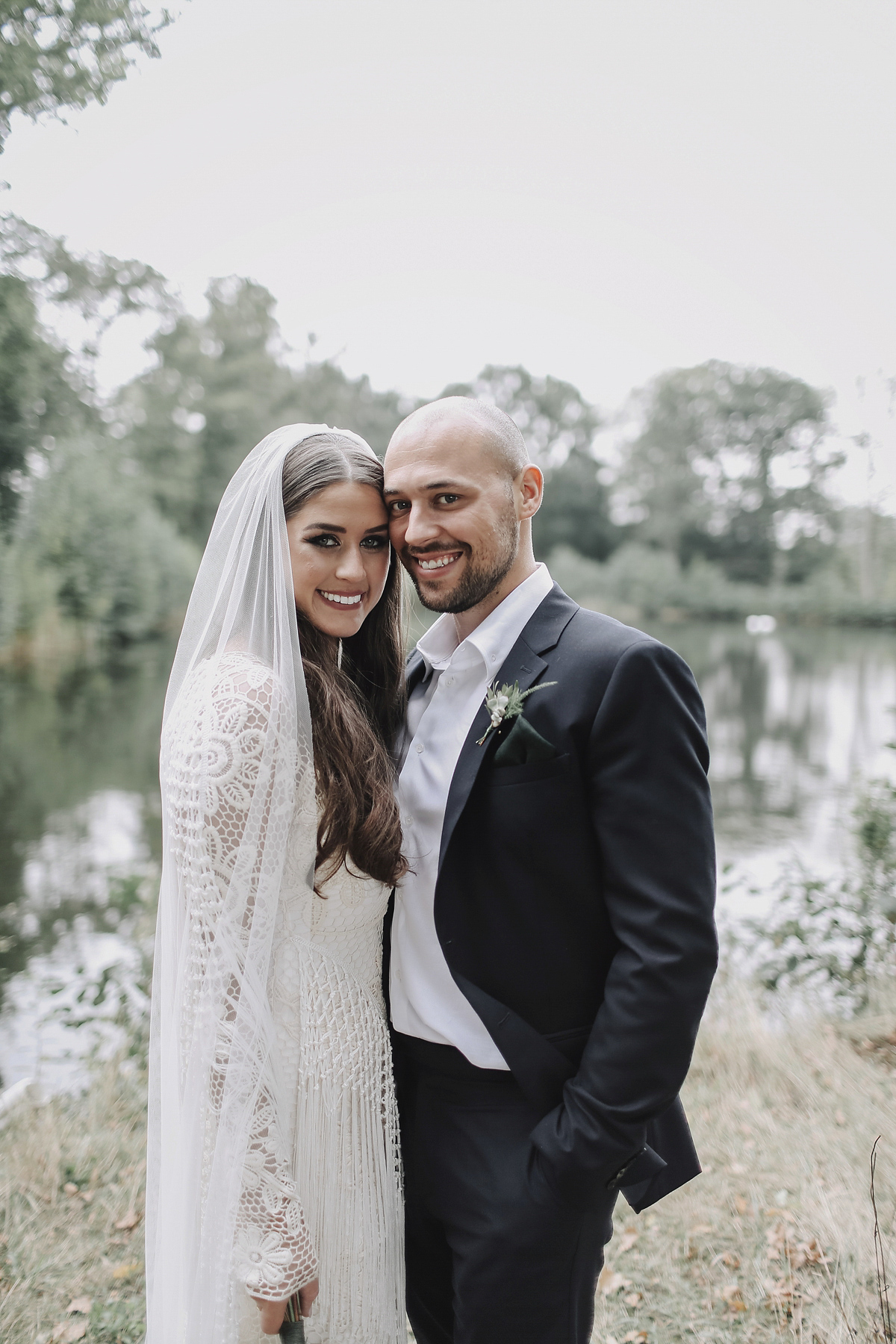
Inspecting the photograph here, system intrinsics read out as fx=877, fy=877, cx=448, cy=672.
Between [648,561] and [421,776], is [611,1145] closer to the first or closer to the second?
[421,776]

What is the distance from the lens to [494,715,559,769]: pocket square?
185 centimetres

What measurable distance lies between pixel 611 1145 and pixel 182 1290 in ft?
3.09

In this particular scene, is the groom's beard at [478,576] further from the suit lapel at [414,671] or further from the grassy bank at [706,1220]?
the grassy bank at [706,1220]

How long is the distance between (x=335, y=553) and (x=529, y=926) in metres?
1.02

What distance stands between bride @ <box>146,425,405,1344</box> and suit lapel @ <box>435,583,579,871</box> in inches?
6.5

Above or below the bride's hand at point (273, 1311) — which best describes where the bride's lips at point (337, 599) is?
above

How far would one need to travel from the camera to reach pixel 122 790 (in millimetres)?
13164

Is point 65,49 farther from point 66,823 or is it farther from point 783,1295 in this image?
point 66,823

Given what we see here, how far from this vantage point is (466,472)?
219 centimetres

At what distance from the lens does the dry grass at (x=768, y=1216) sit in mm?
2961

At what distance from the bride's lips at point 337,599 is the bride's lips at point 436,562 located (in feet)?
0.60

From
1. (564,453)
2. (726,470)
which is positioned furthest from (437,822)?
(564,453)

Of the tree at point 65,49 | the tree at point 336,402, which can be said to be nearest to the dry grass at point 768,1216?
the tree at point 65,49

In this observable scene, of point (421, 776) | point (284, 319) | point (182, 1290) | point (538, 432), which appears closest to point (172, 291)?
point (421, 776)
